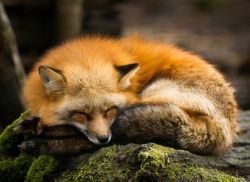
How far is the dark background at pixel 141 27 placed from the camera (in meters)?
9.57

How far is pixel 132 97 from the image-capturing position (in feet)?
15.4

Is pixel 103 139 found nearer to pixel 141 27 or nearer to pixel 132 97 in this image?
pixel 132 97

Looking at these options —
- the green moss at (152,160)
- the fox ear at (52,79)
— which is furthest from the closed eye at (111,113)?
the green moss at (152,160)

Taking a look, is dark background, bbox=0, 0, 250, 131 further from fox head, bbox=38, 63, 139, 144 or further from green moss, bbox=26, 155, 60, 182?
green moss, bbox=26, 155, 60, 182

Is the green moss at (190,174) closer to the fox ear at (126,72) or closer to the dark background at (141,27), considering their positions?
the fox ear at (126,72)

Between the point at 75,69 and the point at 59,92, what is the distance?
0.80 ft

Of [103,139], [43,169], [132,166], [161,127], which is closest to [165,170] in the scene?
[132,166]

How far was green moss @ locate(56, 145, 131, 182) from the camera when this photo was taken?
12.9 ft

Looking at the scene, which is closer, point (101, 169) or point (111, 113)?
point (101, 169)

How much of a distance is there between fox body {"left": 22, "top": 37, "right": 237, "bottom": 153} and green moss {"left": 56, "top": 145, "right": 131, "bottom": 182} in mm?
112

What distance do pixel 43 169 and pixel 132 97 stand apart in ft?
3.37

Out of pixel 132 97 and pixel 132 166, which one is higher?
pixel 132 97

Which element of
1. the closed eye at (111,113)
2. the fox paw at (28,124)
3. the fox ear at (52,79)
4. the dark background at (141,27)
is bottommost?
the dark background at (141,27)

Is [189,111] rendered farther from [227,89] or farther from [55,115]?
[55,115]
